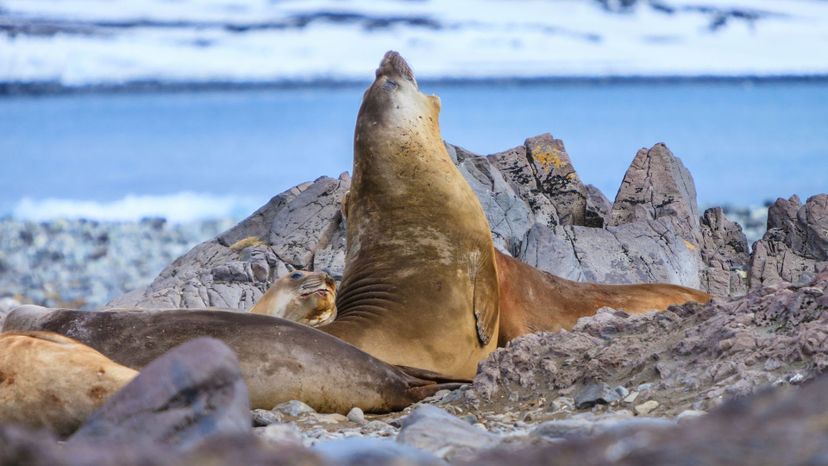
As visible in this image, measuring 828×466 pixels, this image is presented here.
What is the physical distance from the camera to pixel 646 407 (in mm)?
4223

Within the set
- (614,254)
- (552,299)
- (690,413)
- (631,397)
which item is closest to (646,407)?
(631,397)

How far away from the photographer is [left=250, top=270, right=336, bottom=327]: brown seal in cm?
742

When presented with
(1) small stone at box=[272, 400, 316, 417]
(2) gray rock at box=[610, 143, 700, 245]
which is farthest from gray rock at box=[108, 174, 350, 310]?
(1) small stone at box=[272, 400, 316, 417]

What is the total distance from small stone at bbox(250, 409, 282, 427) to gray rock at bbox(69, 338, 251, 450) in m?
2.00

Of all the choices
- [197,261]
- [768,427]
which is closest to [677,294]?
[197,261]

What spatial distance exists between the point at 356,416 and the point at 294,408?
0.28 m

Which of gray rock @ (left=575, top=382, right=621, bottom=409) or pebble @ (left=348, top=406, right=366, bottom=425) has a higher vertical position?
gray rock @ (left=575, top=382, right=621, bottom=409)

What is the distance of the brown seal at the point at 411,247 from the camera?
6.62 m

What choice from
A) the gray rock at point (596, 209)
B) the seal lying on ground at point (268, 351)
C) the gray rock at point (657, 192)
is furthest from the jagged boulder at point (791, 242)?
the seal lying on ground at point (268, 351)

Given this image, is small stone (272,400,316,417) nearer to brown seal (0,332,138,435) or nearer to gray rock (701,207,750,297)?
brown seal (0,332,138,435)

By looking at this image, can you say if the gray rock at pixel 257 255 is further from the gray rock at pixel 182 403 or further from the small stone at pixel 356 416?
the gray rock at pixel 182 403

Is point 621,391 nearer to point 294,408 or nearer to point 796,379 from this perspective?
point 796,379

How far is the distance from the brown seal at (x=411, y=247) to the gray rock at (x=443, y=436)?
3.07 m

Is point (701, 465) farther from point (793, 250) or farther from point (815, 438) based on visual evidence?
point (793, 250)
